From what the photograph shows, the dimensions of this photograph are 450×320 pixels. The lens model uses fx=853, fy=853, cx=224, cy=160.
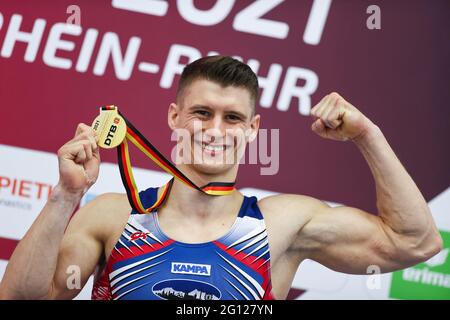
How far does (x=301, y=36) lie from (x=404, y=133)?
63 centimetres

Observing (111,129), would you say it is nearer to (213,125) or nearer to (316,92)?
(213,125)

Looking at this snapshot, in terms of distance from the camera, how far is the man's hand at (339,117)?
243 cm

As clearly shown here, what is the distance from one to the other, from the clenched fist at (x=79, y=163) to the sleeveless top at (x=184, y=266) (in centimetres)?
29

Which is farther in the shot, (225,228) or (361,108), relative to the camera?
(361,108)

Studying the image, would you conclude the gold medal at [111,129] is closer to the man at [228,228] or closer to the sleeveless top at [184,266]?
the man at [228,228]

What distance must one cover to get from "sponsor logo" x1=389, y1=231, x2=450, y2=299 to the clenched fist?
198 centimetres

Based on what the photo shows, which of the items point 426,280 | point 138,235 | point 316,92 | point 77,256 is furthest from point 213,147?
point 426,280

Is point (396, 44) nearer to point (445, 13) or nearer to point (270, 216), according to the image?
point (445, 13)

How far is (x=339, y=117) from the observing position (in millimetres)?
2457

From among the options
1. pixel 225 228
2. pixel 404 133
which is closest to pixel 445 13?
pixel 404 133

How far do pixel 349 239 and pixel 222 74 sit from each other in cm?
63

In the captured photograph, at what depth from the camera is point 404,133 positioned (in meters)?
3.80

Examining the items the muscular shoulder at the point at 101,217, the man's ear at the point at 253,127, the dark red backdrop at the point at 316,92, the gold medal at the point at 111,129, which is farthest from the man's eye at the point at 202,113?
the dark red backdrop at the point at 316,92

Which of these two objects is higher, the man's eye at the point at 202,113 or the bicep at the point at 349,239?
the man's eye at the point at 202,113
